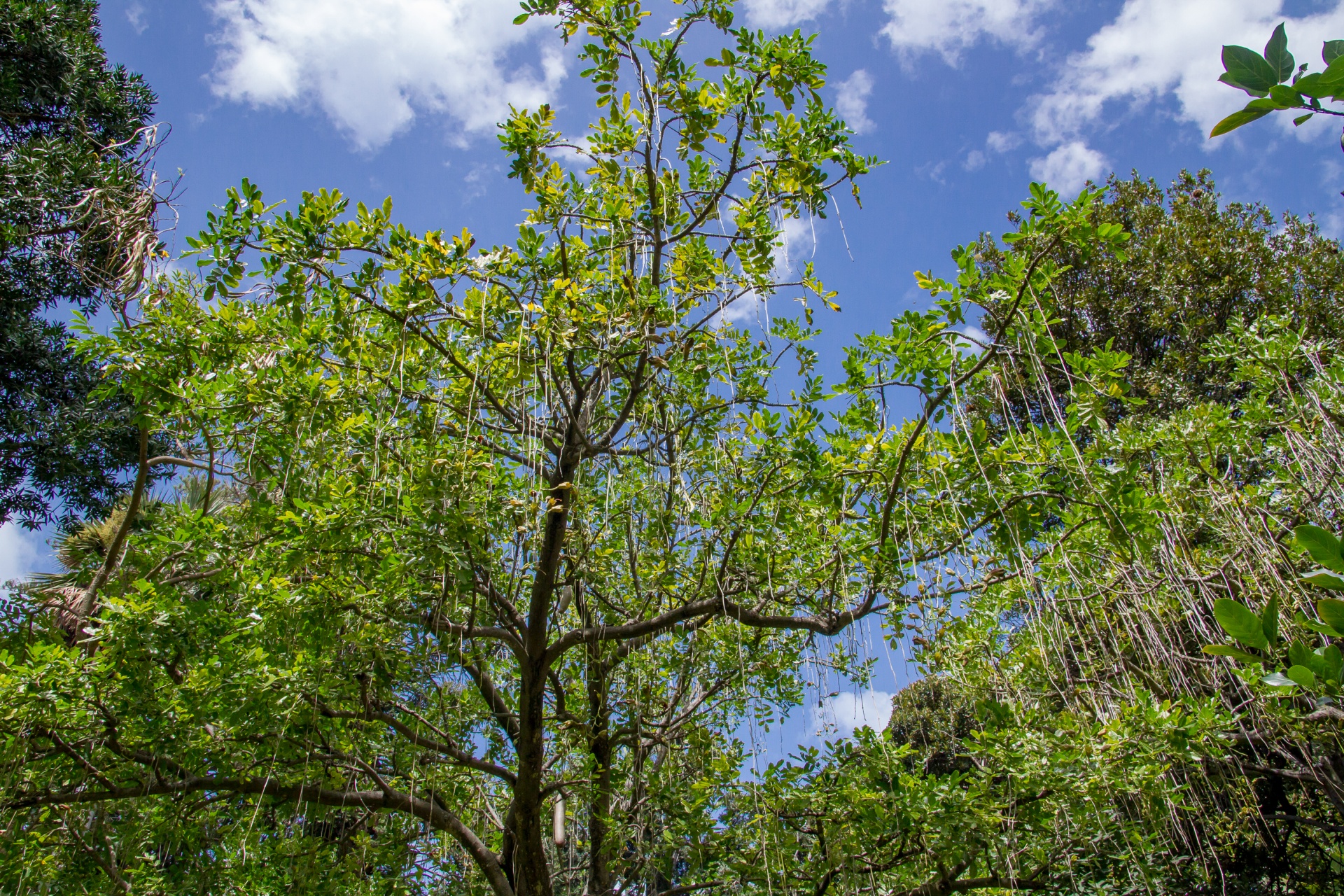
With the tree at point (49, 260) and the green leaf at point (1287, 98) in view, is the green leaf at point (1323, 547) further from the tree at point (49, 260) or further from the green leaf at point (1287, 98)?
the tree at point (49, 260)

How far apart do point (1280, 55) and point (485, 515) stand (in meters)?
2.58

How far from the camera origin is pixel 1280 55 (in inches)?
33.4

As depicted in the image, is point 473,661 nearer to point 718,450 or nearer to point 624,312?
point 718,450

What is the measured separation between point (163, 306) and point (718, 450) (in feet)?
9.20

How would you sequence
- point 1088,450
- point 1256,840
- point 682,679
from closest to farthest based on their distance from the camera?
point 1088,450, point 682,679, point 1256,840

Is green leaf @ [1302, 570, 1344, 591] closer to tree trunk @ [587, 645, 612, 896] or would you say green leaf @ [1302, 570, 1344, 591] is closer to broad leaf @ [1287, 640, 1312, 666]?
broad leaf @ [1287, 640, 1312, 666]

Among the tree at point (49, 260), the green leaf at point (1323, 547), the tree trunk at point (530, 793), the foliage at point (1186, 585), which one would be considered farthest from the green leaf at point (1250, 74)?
the tree at point (49, 260)

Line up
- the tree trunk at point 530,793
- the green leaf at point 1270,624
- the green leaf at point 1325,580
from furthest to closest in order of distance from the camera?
the tree trunk at point 530,793 < the green leaf at point 1270,624 < the green leaf at point 1325,580

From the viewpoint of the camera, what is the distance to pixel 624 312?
3.33 meters

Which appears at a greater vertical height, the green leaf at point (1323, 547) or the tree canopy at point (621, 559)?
the tree canopy at point (621, 559)

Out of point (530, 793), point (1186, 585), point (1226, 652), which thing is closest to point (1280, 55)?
point (1226, 652)

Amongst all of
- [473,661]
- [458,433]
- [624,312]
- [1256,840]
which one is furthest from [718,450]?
[1256,840]

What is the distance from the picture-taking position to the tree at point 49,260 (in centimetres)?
629

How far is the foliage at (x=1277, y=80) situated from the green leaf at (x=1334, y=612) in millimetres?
522
